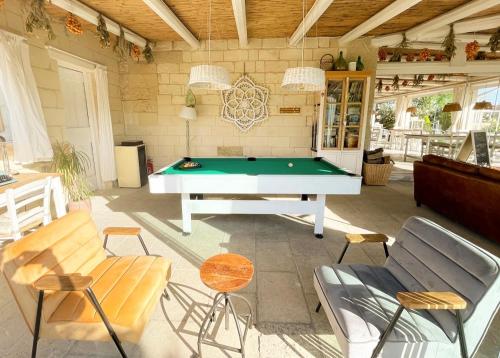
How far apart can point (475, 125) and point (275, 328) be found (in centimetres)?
1038

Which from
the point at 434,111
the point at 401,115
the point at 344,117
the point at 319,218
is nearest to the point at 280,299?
the point at 319,218

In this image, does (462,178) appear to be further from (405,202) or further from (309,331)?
(309,331)

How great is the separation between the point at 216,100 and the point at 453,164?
13.8 feet

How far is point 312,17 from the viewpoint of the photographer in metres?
3.65

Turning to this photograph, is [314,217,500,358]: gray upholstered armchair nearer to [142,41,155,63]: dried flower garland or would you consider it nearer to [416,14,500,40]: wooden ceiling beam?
[416,14,500,40]: wooden ceiling beam

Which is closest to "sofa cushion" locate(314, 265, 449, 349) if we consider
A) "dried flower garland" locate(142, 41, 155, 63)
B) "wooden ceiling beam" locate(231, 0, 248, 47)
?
"wooden ceiling beam" locate(231, 0, 248, 47)

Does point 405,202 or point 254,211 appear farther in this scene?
point 405,202

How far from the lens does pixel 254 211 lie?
3.00 meters

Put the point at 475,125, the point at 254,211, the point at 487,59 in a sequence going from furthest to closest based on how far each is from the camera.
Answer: the point at 475,125 < the point at 487,59 < the point at 254,211

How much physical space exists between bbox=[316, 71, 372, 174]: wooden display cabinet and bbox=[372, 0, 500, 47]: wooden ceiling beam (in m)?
0.73

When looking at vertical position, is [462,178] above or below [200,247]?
above

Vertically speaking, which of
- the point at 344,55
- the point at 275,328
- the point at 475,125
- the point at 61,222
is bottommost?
the point at 275,328

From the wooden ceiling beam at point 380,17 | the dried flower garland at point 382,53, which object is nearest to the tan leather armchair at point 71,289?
the wooden ceiling beam at point 380,17

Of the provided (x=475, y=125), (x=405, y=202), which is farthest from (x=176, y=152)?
(x=475, y=125)
